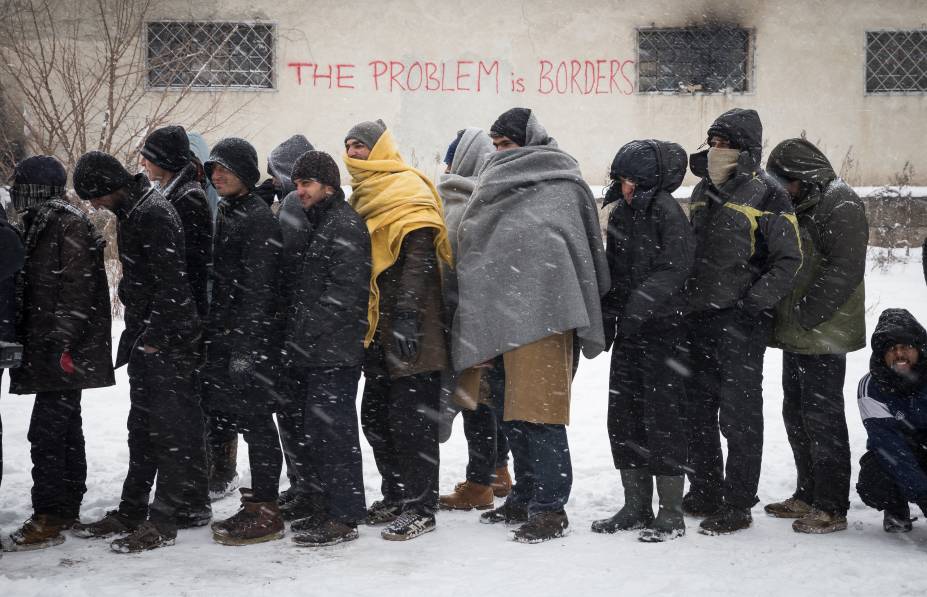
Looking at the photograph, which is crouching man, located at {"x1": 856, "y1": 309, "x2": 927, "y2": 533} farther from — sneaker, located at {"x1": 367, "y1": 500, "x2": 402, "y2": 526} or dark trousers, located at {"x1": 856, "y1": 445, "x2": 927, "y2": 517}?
sneaker, located at {"x1": 367, "y1": 500, "x2": 402, "y2": 526}

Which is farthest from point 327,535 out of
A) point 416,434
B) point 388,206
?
point 388,206

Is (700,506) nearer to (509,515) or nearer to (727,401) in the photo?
(727,401)

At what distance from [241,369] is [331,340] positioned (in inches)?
16.1

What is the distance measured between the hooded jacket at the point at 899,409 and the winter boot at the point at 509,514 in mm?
1638

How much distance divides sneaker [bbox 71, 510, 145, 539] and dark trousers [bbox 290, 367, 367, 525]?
2.89 ft

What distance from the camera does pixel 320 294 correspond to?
14.2 ft

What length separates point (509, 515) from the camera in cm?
468

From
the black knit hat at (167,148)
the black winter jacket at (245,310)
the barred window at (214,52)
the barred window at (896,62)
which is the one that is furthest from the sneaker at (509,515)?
the barred window at (896,62)

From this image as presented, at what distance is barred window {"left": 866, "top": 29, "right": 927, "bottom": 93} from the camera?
12453mm

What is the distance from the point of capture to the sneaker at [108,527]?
4.38 metres

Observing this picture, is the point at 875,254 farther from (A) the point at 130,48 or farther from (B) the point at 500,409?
(A) the point at 130,48

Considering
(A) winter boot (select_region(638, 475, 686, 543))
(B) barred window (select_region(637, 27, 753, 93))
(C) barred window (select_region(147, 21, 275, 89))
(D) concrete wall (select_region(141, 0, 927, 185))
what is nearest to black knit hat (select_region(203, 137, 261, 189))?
(A) winter boot (select_region(638, 475, 686, 543))

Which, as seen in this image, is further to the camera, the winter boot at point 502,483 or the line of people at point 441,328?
the winter boot at point 502,483

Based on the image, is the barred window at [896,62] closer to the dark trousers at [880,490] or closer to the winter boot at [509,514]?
the dark trousers at [880,490]
